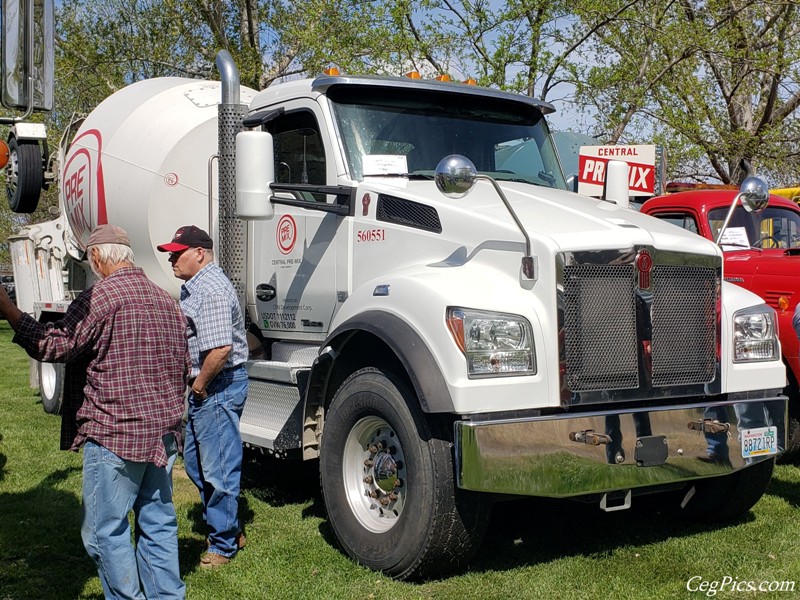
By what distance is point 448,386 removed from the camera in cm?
452

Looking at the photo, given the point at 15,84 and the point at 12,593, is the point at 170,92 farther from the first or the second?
the point at 15,84

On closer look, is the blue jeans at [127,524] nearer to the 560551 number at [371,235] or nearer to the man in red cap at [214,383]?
the man in red cap at [214,383]

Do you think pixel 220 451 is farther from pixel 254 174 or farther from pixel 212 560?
pixel 254 174

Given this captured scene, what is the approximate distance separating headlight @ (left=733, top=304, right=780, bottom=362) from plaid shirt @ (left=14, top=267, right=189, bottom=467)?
10.5 ft

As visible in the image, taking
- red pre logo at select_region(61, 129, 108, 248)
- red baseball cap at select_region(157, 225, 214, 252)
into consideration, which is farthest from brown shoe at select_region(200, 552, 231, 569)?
red pre logo at select_region(61, 129, 108, 248)

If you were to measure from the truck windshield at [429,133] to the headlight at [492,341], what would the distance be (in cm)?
161

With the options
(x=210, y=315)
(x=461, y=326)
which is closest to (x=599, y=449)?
(x=461, y=326)

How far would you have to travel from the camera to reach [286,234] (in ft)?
21.2

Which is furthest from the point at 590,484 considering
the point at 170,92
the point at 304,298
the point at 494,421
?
the point at 170,92

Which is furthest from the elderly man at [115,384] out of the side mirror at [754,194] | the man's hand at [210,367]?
the side mirror at [754,194]

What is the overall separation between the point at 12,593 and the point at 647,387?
350 centimetres

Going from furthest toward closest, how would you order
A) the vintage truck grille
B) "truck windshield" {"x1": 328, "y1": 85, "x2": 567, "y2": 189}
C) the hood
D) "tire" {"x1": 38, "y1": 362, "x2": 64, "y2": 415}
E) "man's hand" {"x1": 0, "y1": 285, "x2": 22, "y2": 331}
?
1. "tire" {"x1": 38, "y1": 362, "x2": 64, "y2": 415}
2. "truck windshield" {"x1": 328, "y1": 85, "x2": 567, "y2": 189}
3. the hood
4. the vintage truck grille
5. "man's hand" {"x1": 0, "y1": 285, "x2": 22, "y2": 331}

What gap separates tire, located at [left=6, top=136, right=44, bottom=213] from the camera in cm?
684

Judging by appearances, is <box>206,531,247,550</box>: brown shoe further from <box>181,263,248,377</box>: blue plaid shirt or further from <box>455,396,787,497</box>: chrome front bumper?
<box>455,396,787,497</box>: chrome front bumper
